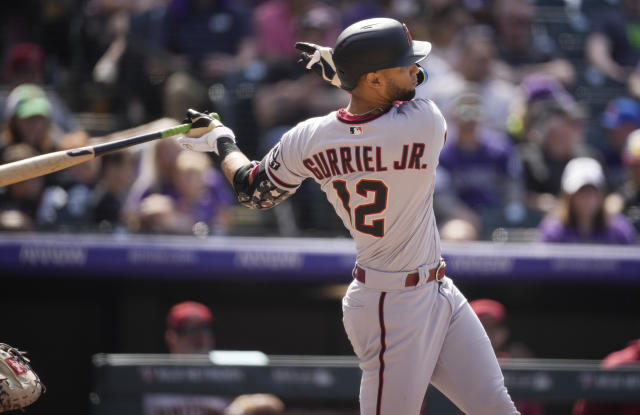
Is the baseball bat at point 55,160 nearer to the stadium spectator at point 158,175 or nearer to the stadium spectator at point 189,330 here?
the stadium spectator at point 189,330

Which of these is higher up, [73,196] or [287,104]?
[287,104]

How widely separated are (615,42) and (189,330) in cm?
496

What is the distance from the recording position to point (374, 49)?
314 cm

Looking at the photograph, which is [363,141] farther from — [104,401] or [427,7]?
[427,7]

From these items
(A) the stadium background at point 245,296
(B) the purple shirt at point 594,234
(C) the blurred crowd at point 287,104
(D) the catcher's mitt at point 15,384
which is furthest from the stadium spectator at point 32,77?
(D) the catcher's mitt at point 15,384

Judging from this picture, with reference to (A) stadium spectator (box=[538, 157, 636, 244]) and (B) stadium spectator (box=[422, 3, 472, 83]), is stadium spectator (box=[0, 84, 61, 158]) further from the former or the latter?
(A) stadium spectator (box=[538, 157, 636, 244])

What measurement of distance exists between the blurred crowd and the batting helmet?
2.80 metres

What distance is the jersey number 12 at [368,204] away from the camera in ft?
10.5

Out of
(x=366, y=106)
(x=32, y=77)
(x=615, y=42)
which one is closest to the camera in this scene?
(x=366, y=106)

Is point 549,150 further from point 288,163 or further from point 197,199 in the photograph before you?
point 288,163

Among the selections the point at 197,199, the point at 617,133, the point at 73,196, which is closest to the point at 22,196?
the point at 73,196

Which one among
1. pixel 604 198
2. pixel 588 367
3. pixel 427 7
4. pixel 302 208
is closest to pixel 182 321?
pixel 302 208

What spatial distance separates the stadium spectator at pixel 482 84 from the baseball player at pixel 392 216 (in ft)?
13.0

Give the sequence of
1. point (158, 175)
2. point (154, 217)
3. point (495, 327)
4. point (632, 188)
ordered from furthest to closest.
A: point (632, 188)
point (158, 175)
point (154, 217)
point (495, 327)
